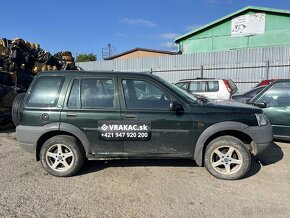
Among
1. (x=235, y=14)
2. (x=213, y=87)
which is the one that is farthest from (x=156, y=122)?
(x=235, y=14)

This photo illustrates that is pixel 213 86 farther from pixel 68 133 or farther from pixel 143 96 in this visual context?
pixel 68 133

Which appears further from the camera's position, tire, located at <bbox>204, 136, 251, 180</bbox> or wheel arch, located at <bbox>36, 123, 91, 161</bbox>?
wheel arch, located at <bbox>36, 123, 91, 161</bbox>

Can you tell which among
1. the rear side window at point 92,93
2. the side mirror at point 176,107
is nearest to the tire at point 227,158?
the side mirror at point 176,107

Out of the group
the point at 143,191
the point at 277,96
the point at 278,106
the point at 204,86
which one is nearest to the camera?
the point at 143,191

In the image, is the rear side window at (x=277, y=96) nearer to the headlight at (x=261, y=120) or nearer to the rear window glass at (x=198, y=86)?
the headlight at (x=261, y=120)

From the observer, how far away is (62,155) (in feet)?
15.6

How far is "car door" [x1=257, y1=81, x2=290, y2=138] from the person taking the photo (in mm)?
6293

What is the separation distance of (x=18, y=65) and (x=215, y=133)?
9.80 m

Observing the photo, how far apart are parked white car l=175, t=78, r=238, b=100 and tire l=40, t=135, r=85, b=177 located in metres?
7.68

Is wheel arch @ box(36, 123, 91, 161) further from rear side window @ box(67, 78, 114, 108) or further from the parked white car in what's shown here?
the parked white car

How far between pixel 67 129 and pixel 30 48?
1087cm

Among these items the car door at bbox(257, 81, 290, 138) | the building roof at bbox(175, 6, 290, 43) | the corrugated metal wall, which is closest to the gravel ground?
the car door at bbox(257, 81, 290, 138)

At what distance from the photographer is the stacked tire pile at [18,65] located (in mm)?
8805

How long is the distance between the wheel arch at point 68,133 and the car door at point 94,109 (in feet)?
0.17
